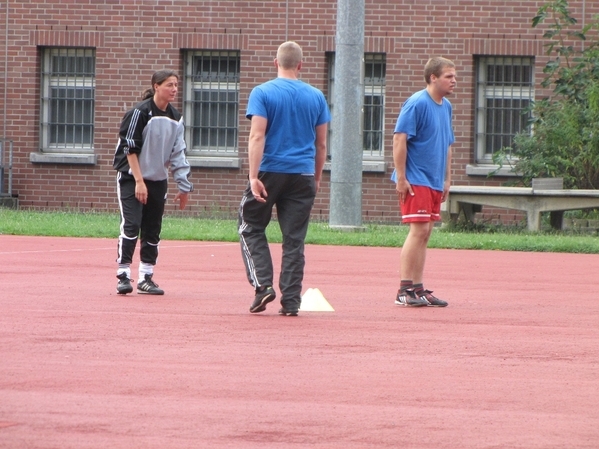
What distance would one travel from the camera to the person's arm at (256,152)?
31.7 feet

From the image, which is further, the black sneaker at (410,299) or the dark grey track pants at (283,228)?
the black sneaker at (410,299)

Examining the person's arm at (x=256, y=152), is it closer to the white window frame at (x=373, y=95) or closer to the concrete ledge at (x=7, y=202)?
the white window frame at (x=373, y=95)

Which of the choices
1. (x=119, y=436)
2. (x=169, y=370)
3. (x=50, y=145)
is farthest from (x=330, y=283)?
(x=50, y=145)

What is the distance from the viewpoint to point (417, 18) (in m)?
24.9

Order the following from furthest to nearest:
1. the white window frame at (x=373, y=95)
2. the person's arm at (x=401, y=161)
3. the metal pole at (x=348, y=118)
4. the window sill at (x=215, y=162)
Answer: the window sill at (x=215, y=162)
the white window frame at (x=373, y=95)
the metal pole at (x=348, y=118)
the person's arm at (x=401, y=161)

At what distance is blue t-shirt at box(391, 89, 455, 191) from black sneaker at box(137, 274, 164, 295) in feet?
7.00

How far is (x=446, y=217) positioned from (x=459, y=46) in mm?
4728

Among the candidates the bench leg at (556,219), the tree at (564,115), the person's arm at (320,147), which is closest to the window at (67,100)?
the tree at (564,115)

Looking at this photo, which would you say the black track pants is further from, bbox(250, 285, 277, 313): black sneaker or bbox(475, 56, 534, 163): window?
bbox(475, 56, 534, 163): window

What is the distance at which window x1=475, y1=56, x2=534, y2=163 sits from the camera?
25109 millimetres

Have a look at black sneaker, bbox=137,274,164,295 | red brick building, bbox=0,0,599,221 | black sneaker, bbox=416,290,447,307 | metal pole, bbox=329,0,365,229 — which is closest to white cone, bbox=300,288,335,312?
black sneaker, bbox=416,290,447,307

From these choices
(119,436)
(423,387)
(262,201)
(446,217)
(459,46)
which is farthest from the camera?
(459,46)

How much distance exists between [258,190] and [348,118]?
11.2 metres

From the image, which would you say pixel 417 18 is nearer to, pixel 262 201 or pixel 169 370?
pixel 262 201
